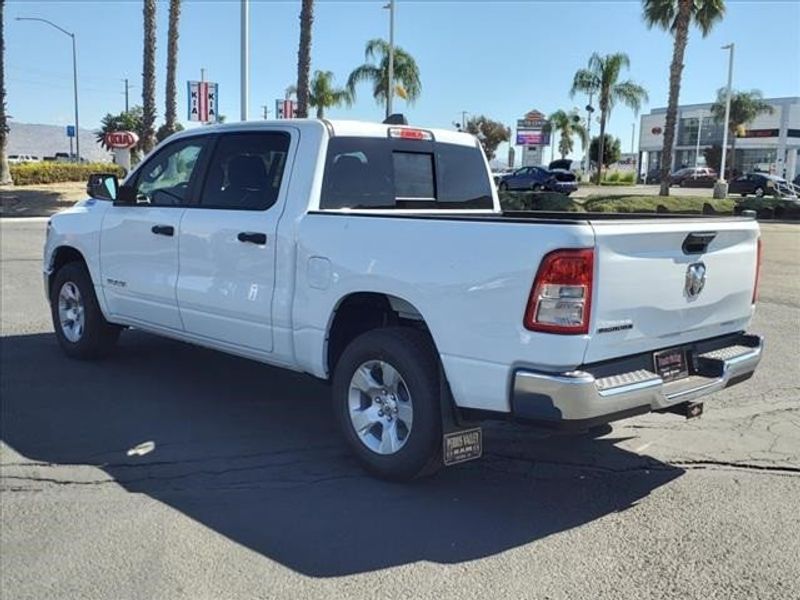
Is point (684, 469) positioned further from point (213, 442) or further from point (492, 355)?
point (213, 442)

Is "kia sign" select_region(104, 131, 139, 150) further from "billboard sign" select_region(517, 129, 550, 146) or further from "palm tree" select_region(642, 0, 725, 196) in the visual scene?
"billboard sign" select_region(517, 129, 550, 146)

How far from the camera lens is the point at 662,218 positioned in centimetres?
443

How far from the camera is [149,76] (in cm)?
2875

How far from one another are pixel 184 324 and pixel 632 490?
3.30 meters

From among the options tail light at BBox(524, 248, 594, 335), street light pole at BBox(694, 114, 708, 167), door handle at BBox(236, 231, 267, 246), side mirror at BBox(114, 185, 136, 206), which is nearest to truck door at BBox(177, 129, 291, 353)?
door handle at BBox(236, 231, 267, 246)

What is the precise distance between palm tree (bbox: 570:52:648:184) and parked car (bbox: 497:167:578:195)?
16613 mm

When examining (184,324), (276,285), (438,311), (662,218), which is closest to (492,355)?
(438,311)

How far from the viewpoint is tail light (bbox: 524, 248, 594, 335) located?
3.77m

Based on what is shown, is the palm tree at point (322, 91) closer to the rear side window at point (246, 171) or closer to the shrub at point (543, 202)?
the shrub at point (543, 202)

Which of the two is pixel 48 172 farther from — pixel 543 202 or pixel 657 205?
pixel 657 205

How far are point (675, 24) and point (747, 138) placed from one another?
51.1m

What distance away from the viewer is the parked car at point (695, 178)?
2447 inches

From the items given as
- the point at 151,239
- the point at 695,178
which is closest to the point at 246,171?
the point at 151,239

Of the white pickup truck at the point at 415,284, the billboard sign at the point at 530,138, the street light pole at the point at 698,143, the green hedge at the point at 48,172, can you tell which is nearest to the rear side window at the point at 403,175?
the white pickup truck at the point at 415,284
